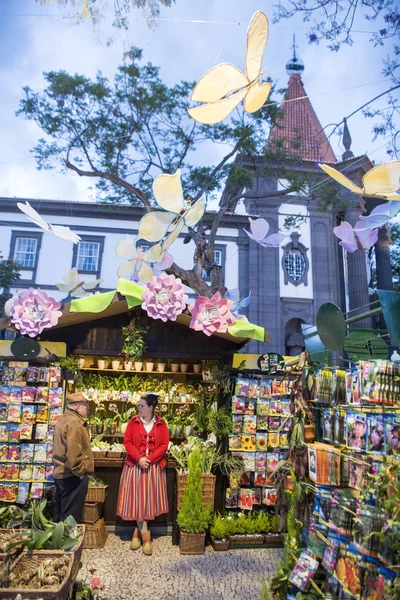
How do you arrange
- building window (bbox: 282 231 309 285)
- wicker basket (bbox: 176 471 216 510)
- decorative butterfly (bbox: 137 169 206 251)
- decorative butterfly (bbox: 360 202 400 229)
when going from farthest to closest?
building window (bbox: 282 231 309 285) → wicker basket (bbox: 176 471 216 510) → decorative butterfly (bbox: 137 169 206 251) → decorative butterfly (bbox: 360 202 400 229)

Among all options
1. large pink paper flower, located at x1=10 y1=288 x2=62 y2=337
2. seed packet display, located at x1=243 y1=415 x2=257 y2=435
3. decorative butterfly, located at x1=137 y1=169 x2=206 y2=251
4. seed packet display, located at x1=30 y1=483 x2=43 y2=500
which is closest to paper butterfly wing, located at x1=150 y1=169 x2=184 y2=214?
decorative butterfly, located at x1=137 y1=169 x2=206 y2=251

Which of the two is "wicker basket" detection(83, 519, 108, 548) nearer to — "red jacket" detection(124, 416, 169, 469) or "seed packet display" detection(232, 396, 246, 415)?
"red jacket" detection(124, 416, 169, 469)

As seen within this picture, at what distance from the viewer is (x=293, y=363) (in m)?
4.54

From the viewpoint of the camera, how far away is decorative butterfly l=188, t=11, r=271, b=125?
269 cm

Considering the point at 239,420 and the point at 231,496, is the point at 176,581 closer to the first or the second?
the point at 231,496

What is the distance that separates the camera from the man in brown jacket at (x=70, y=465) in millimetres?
4352

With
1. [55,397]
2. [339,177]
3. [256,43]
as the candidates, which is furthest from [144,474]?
[256,43]

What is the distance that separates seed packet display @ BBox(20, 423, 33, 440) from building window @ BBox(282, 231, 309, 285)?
1411cm

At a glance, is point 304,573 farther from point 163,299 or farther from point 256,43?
point 256,43

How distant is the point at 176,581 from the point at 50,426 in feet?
7.24

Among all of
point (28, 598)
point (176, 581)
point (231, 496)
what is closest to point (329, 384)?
point (28, 598)

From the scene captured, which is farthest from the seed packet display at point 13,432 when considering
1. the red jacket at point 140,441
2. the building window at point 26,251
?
the building window at point 26,251

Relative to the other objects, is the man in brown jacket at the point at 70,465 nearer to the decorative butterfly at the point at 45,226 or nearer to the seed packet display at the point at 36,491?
the seed packet display at the point at 36,491

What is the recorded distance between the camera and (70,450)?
4.34m
